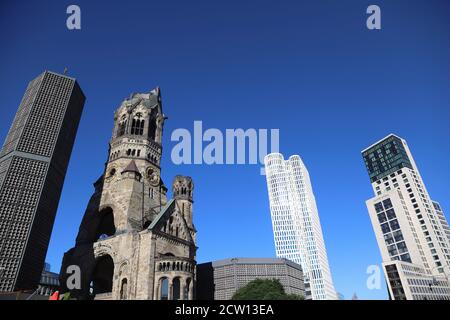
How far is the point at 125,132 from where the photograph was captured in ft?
202

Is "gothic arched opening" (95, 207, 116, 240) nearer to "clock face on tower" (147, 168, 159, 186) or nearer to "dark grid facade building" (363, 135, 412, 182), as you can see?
"clock face on tower" (147, 168, 159, 186)

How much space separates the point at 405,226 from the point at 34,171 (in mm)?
135720

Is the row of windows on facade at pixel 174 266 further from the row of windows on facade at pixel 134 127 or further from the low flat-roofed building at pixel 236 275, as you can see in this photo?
the low flat-roofed building at pixel 236 275

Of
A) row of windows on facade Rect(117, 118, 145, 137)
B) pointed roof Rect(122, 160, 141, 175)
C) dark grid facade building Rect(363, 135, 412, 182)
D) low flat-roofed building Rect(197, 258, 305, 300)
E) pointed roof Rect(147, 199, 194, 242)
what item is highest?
dark grid facade building Rect(363, 135, 412, 182)

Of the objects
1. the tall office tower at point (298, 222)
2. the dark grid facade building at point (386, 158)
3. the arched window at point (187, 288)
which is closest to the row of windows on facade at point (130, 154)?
the arched window at point (187, 288)

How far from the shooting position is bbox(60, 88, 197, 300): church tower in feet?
140

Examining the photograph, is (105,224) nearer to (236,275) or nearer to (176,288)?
(176,288)

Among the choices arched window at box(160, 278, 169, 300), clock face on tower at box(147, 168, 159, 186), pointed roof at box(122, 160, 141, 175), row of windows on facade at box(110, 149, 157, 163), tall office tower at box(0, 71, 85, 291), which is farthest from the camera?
row of windows on facade at box(110, 149, 157, 163)

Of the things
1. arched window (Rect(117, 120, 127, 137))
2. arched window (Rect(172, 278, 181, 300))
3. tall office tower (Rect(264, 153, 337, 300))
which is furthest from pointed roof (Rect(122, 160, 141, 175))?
tall office tower (Rect(264, 153, 337, 300))

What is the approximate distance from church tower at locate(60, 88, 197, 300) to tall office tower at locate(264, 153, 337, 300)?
386ft

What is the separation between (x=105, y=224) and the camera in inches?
2255
